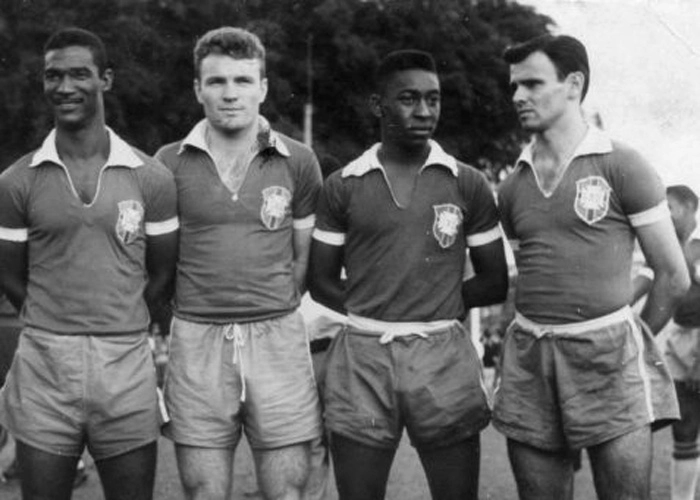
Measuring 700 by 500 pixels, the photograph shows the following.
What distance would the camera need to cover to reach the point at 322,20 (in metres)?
12.1

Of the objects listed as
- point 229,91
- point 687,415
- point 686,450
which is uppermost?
point 229,91

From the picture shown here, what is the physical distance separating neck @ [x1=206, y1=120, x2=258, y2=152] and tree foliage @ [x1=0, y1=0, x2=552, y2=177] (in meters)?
5.75

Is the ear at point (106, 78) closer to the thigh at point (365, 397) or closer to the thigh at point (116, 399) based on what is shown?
the thigh at point (116, 399)

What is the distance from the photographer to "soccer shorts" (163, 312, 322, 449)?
497 centimetres

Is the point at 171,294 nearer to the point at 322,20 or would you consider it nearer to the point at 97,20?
the point at 97,20

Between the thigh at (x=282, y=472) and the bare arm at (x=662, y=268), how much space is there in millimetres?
1574

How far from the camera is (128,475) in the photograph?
15.7 feet

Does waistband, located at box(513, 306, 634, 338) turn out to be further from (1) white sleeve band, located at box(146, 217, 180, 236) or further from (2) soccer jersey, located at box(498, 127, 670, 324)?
(1) white sleeve band, located at box(146, 217, 180, 236)

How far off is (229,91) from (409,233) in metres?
0.97

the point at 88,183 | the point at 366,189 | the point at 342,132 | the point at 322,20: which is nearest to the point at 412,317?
the point at 366,189

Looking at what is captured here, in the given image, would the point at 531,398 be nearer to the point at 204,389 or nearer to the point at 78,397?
the point at 204,389

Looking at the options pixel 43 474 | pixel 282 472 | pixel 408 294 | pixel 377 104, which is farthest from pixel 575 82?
pixel 43 474

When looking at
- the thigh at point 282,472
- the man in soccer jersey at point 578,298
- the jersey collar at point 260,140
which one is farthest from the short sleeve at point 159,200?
the man in soccer jersey at point 578,298

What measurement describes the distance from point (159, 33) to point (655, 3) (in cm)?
608
